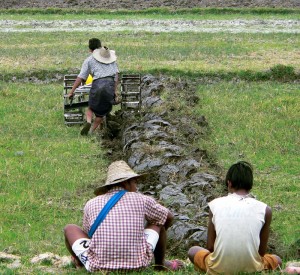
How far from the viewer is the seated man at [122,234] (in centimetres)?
697

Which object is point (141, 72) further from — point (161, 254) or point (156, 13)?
point (156, 13)

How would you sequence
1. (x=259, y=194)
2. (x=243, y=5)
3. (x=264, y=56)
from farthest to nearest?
(x=243, y=5) → (x=264, y=56) → (x=259, y=194)

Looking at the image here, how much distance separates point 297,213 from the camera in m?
10.0

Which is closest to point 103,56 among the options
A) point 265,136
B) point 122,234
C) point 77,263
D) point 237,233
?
point 265,136

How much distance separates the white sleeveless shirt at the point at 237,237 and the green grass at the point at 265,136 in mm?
1973

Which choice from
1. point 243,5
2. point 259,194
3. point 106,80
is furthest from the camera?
point 243,5

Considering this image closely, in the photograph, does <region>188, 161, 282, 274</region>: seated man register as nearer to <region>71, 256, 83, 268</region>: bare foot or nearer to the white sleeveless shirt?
the white sleeveless shirt

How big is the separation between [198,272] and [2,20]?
26.8m

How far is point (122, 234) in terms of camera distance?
699cm

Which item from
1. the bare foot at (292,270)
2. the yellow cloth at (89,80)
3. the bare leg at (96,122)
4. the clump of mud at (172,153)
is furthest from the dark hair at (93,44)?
the bare foot at (292,270)

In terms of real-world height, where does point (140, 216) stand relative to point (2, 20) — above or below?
above

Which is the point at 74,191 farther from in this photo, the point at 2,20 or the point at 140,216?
the point at 2,20

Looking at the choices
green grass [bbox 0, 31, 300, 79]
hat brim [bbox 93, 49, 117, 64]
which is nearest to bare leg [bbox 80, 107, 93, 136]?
hat brim [bbox 93, 49, 117, 64]

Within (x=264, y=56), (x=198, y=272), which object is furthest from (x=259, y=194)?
(x=264, y=56)
